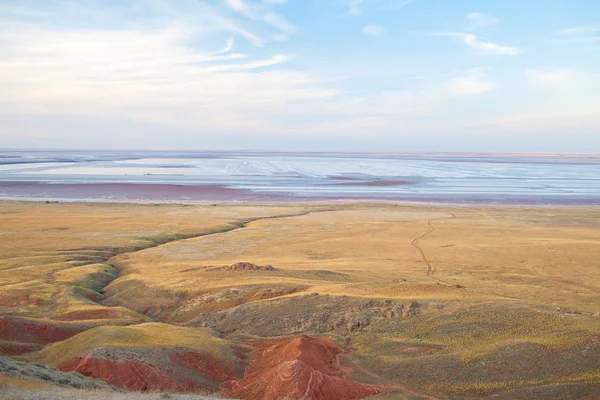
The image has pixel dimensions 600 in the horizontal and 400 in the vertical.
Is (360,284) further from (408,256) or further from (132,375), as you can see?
(132,375)

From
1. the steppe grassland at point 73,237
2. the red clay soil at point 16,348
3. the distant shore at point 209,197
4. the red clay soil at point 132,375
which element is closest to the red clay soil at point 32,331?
the red clay soil at point 16,348

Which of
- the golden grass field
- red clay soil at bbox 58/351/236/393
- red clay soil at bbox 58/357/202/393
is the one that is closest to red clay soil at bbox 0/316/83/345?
the golden grass field

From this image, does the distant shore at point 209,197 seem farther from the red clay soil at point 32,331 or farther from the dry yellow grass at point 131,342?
the dry yellow grass at point 131,342

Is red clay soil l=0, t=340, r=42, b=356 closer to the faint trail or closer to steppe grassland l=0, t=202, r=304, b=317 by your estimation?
steppe grassland l=0, t=202, r=304, b=317

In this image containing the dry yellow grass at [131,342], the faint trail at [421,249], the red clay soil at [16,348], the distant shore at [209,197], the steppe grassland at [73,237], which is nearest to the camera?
the dry yellow grass at [131,342]

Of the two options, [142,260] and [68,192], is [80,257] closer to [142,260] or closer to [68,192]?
[142,260]
